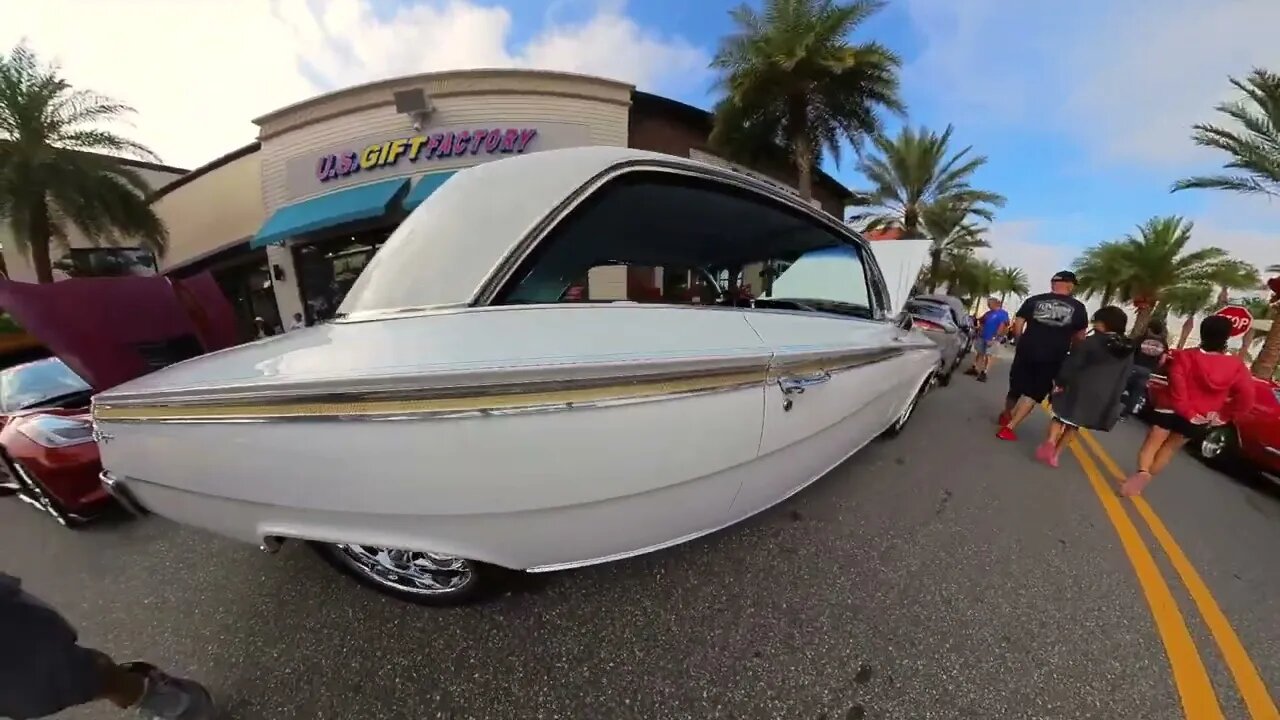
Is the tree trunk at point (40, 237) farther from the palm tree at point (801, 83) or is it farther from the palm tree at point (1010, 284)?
the palm tree at point (1010, 284)

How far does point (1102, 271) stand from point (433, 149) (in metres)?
26.5

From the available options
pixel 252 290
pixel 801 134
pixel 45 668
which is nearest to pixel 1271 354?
pixel 801 134

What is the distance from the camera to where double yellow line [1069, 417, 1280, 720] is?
155 cm

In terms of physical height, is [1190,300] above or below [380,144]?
below

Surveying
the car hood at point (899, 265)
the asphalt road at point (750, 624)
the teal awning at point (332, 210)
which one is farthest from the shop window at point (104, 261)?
the car hood at point (899, 265)

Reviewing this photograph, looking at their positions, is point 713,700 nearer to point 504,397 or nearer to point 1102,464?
point 504,397

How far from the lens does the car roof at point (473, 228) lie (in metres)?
1.40

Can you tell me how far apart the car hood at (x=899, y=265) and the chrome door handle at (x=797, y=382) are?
1842mm

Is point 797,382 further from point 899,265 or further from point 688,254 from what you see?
point 899,265

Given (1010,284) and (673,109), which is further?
(1010,284)

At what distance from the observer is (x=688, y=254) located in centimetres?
211

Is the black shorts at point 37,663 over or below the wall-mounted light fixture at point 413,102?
below

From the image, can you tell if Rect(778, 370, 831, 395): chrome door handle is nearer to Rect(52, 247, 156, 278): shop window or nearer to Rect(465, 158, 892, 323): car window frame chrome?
Rect(465, 158, 892, 323): car window frame chrome

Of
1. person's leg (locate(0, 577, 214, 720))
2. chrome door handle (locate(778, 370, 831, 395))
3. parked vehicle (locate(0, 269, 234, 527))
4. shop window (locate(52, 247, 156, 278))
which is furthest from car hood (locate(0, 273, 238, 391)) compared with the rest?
shop window (locate(52, 247, 156, 278))
